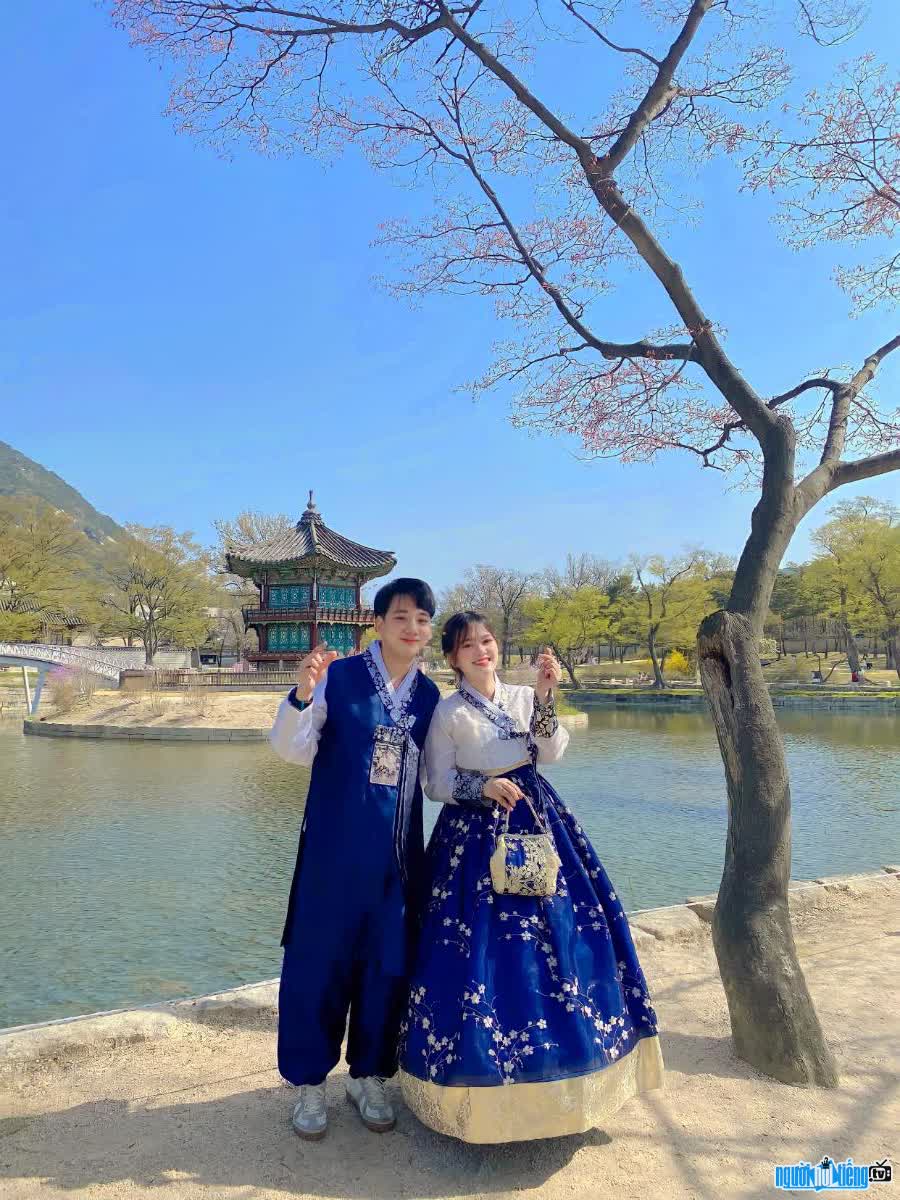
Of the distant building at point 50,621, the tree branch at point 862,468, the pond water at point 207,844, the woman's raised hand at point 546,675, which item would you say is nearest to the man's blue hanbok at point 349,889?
the woman's raised hand at point 546,675

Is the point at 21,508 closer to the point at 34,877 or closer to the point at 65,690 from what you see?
the point at 65,690

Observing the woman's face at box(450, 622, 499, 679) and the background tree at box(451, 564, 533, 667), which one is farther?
the background tree at box(451, 564, 533, 667)

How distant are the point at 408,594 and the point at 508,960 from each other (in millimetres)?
1081

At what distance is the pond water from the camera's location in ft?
16.6

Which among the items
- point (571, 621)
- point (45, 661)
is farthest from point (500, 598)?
point (45, 661)

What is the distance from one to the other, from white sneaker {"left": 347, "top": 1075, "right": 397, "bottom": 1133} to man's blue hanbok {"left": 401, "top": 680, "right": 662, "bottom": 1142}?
13 cm

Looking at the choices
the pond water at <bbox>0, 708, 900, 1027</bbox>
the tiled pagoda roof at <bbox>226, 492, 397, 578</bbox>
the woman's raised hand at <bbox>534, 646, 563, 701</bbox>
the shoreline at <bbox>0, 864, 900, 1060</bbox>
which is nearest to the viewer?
the woman's raised hand at <bbox>534, 646, 563, 701</bbox>

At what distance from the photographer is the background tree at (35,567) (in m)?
30.5

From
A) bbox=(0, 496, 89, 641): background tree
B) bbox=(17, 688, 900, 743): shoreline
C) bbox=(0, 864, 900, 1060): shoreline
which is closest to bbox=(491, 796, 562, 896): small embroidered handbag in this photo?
bbox=(0, 864, 900, 1060): shoreline

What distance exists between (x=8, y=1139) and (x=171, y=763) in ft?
44.4

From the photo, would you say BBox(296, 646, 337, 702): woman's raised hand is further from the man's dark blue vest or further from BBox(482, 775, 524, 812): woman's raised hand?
BBox(482, 775, 524, 812): woman's raised hand

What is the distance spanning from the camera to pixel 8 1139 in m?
2.15

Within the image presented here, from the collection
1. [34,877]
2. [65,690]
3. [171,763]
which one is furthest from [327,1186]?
[65,690]

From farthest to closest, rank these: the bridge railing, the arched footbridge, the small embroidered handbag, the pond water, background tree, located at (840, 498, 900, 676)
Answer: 1. background tree, located at (840, 498, 900, 676)
2. the bridge railing
3. the arched footbridge
4. the pond water
5. the small embroidered handbag
